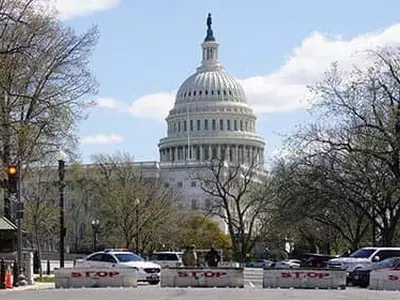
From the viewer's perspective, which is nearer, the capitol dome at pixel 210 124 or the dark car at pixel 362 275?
the dark car at pixel 362 275

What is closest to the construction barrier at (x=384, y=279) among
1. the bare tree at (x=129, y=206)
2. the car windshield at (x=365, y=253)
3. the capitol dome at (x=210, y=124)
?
the car windshield at (x=365, y=253)

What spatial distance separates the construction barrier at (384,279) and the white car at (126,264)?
33.7 feet

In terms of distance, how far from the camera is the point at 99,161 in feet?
343

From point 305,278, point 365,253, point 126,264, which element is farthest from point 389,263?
point 126,264

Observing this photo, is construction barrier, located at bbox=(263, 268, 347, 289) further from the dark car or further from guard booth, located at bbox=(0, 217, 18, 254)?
guard booth, located at bbox=(0, 217, 18, 254)

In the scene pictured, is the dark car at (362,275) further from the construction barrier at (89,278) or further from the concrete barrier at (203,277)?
the construction barrier at (89,278)

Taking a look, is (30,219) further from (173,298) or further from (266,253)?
(266,253)

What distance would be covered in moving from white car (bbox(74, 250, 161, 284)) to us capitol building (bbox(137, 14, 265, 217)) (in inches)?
5084

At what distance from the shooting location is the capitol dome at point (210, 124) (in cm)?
18462

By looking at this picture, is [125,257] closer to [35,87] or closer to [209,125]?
[35,87]

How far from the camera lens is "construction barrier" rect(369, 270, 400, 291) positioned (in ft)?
120

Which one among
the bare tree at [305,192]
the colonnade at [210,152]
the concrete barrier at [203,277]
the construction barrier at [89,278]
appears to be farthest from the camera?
the colonnade at [210,152]

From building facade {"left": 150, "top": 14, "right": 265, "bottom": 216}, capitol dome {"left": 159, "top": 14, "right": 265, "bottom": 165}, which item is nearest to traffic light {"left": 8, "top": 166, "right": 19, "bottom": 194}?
building facade {"left": 150, "top": 14, "right": 265, "bottom": 216}

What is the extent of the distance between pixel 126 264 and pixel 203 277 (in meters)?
6.68
